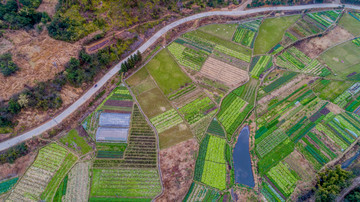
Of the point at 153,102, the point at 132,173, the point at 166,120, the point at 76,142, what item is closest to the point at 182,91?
the point at 153,102

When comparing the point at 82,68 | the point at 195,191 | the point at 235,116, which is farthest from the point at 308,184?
the point at 82,68

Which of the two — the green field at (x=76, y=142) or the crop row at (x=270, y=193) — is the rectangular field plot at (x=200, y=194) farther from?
the green field at (x=76, y=142)

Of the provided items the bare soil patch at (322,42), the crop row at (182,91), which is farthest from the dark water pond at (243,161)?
the bare soil patch at (322,42)

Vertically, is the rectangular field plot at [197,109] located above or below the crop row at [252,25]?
below

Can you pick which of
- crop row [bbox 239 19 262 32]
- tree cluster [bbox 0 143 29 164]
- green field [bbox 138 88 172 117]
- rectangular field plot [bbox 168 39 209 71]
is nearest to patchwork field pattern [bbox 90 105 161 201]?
green field [bbox 138 88 172 117]

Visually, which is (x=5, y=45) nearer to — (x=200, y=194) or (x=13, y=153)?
(x=13, y=153)

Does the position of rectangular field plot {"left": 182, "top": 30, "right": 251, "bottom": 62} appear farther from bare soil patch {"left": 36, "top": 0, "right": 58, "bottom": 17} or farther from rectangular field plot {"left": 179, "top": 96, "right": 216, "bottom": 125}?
bare soil patch {"left": 36, "top": 0, "right": 58, "bottom": 17}

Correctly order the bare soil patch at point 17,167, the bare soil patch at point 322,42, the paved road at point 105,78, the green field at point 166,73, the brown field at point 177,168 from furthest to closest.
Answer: the bare soil patch at point 322,42 → the green field at point 166,73 → the paved road at point 105,78 → the brown field at point 177,168 → the bare soil patch at point 17,167
